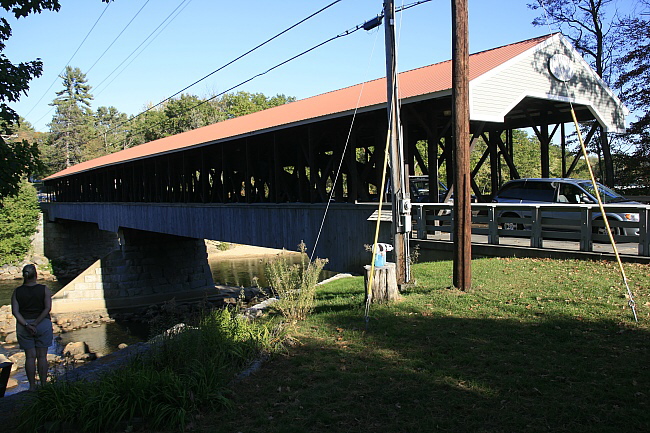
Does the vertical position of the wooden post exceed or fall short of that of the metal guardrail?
it falls short

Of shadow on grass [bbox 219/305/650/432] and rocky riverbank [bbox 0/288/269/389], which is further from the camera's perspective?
rocky riverbank [bbox 0/288/269/389]

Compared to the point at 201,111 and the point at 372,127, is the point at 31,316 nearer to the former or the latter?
the point at 372,127

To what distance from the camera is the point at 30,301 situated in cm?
657

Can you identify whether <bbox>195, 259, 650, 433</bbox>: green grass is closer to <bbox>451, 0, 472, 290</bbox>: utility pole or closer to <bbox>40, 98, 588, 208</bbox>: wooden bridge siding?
<bbox>451, 0, 472, 290</bbox>: utility pole

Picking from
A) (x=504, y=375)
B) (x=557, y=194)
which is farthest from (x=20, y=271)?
(x=504, y=375)

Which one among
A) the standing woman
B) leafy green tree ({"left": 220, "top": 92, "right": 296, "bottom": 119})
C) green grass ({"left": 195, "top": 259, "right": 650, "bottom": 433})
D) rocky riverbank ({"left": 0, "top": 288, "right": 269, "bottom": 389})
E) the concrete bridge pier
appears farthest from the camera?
leafy green tree ({"left": 220, "top": 92, "right": 296, "bottom": 119})

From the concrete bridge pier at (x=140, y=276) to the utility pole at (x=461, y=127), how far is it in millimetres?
19902

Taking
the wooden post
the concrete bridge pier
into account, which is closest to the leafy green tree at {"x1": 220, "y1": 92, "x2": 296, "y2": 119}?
the concrete bridge pier

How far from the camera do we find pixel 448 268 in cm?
1102

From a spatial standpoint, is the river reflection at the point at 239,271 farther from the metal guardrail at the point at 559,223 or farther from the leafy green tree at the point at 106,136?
the leafy green tree at the point at 106,136

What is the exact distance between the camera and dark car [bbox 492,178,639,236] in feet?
40.2

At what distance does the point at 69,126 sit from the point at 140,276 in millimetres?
64509

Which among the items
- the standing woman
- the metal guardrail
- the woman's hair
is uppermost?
the metal guardrail

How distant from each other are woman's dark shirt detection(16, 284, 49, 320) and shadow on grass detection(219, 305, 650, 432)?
2983 millimetres
